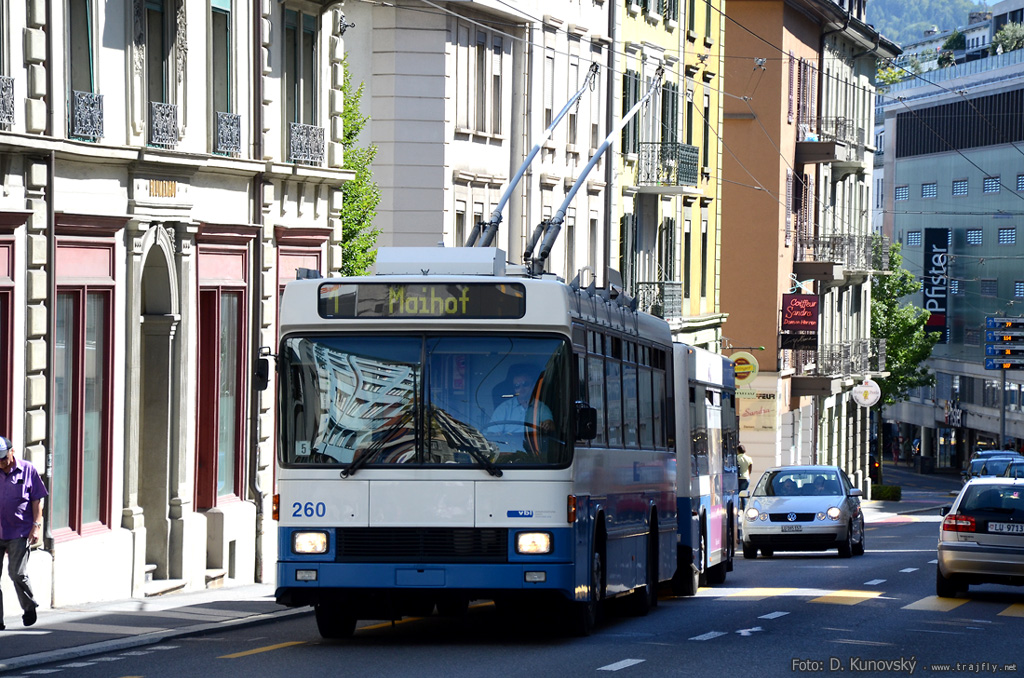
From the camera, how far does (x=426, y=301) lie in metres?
16.7

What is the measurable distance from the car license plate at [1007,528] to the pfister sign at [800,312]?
1575 inches

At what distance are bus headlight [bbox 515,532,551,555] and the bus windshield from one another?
0.55 meters

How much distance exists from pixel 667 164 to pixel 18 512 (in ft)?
115

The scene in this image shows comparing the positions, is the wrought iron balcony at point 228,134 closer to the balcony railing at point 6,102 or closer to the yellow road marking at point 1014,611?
the balcony railing at point 6,102

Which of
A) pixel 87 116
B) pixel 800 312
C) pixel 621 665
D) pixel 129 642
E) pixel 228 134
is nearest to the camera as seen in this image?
pixel 621 665

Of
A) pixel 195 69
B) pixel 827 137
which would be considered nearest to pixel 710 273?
pixel 827 137

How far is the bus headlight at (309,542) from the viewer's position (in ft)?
54.1

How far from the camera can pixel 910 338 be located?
89.5 metres

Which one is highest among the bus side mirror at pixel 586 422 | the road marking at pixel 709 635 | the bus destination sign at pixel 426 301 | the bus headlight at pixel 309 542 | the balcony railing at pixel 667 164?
the balcony railing at pixel 667 164

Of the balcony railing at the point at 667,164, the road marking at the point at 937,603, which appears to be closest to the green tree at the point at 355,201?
the road marking at the point at 937,603

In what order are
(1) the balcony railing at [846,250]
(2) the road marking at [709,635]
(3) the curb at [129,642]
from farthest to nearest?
(1) the balcony railing at [846,250], (2) the road marking at [709,635], (3) the curb at [129,642]

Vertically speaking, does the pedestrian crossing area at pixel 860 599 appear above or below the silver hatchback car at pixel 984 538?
below

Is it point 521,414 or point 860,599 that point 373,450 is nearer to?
point 521,414

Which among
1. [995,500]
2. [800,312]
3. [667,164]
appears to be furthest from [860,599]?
[800,312]
